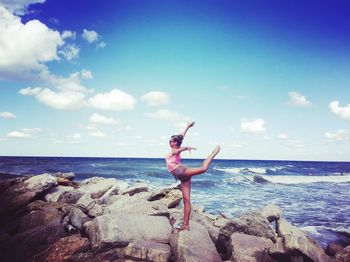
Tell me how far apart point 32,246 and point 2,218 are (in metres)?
3.58

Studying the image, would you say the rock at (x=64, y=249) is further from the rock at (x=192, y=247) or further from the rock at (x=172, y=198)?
the rock at (x=172, y=198)

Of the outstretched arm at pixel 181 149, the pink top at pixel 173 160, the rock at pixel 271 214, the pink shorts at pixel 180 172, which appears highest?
the outstretched arm at pixel 181 149

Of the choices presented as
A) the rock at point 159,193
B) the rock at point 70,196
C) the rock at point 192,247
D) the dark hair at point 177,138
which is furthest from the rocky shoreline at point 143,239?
the dark hair at point 177,138

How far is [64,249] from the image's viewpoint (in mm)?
5629

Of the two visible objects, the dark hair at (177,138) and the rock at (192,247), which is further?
the dark hair at (177,138)

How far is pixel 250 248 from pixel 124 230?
2.55m

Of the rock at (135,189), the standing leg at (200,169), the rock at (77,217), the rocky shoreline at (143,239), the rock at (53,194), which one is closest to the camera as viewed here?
the rocky shoreline at (143,239)

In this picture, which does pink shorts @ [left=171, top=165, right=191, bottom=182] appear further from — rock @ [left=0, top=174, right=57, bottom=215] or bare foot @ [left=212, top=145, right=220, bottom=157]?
rock @ [left=0, top=174, right=57, bottom=215]

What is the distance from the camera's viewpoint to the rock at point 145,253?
216 inches

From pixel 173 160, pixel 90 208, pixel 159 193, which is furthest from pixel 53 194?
pixel 173 160

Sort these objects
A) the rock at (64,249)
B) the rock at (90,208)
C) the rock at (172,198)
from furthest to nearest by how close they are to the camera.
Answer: the rock at (172,198) < the rock at (90,208) < the rock at (64,249)

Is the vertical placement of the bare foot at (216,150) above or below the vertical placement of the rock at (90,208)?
above

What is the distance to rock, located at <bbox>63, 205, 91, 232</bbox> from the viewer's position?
6.97 metres

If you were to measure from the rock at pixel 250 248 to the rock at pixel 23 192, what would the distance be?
696cm
